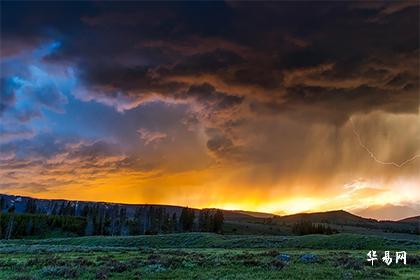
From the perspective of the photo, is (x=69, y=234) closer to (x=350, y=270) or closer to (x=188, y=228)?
(x=188, y=228)

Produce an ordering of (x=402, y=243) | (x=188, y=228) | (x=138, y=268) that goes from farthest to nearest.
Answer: (x=188, y=228) → (x=402, y=243) → (x=138, y=268)

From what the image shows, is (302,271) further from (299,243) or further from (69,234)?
(69,234)

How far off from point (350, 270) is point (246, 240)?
204 feet

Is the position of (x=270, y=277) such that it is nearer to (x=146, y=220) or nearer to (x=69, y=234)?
(x=69, y=234)

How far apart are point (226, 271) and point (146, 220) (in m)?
160

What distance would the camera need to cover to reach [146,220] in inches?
7308

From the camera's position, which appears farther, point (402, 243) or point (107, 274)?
point (402, 243)

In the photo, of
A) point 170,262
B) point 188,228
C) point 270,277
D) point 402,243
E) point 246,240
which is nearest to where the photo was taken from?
point 270,277

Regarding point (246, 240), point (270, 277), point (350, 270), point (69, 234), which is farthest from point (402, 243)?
point (69, 234)

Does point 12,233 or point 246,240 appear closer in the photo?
point 246,240

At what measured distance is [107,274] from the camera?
2898 centimetres

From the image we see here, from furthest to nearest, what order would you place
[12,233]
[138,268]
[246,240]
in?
[12,233], [246,240], [138,268]

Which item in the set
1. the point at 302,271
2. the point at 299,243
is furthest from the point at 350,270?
the point at 299,243

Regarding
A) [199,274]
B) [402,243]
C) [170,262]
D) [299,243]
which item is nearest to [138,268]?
[170,262]
